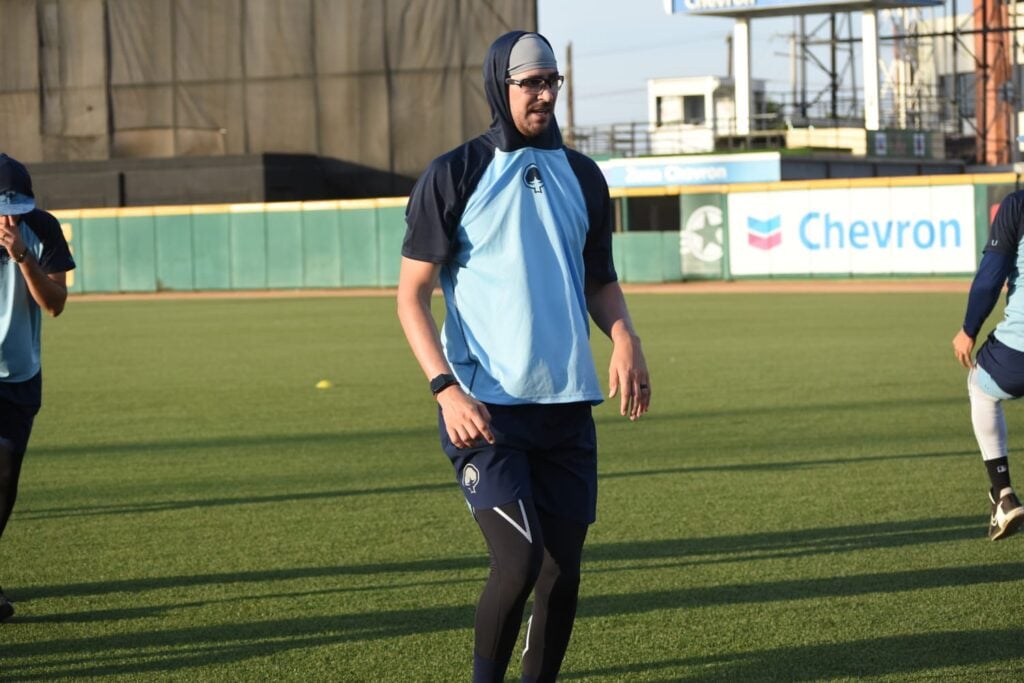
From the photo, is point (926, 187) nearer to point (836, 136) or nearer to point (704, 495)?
point (836, 136)

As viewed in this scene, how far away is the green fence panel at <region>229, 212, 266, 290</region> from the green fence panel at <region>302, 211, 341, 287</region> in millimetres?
1212

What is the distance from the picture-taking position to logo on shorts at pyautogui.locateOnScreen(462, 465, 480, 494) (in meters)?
4.28

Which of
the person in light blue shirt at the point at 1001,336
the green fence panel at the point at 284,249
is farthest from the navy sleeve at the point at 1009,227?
the green fence panel at the point at 284,249

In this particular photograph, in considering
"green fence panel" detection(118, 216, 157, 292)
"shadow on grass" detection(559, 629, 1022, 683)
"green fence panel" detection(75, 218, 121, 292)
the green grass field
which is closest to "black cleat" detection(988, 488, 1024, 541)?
the green grass field

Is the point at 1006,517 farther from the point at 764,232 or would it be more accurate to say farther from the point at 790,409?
the point at 764,232

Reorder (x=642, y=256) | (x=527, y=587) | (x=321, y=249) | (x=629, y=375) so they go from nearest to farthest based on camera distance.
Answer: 1. (x=527, y=587)
2. (x=629, y=375)
3. (x=642, y=256)
4. (x=321, y=249)

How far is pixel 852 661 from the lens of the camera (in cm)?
540

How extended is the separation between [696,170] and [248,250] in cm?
1385

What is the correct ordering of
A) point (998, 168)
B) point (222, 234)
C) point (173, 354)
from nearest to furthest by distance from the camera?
point (173, 354), point (222, 234), point (998, 168)

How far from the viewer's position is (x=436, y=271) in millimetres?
4312

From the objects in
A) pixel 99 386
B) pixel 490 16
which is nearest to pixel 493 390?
pixel 99 386

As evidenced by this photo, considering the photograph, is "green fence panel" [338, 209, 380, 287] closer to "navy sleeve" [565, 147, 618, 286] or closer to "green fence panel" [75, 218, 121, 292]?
"green fence panel" [75, 218, 121, 292]

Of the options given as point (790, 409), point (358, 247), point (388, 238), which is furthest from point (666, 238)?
point (790, 409)

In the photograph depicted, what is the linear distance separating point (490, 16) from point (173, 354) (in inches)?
1171
